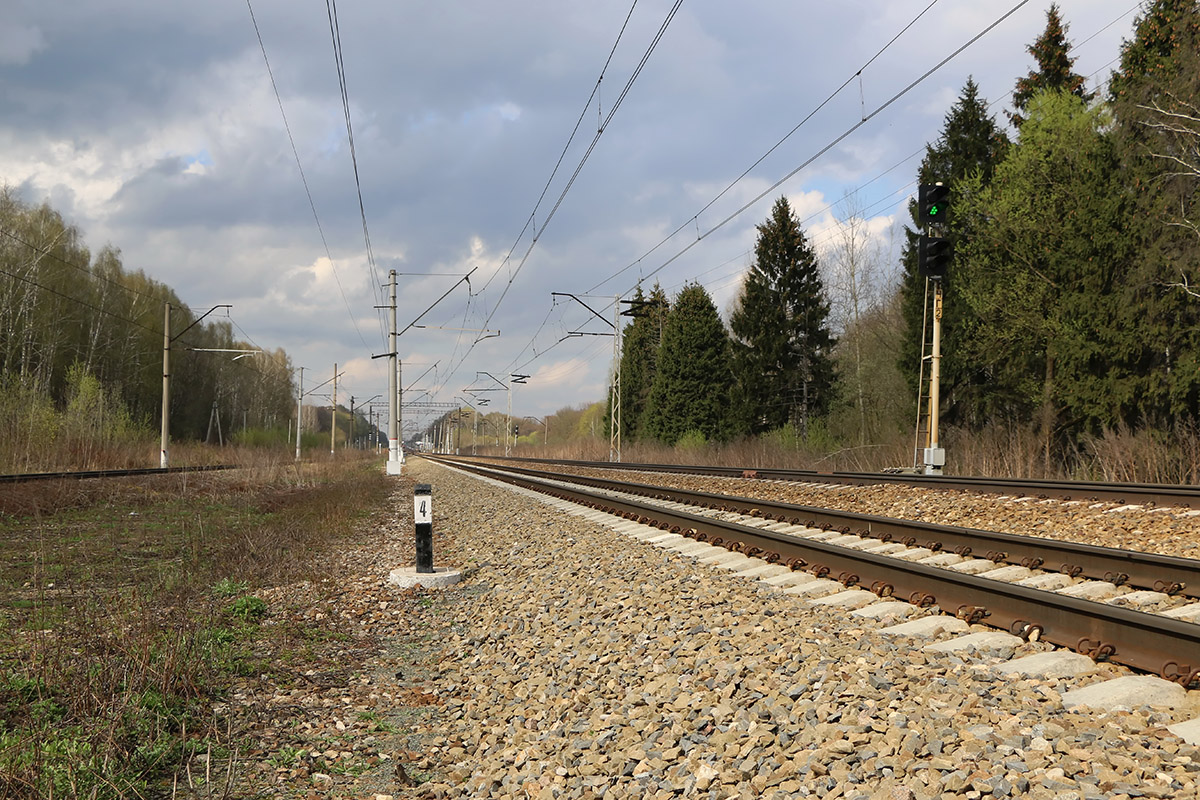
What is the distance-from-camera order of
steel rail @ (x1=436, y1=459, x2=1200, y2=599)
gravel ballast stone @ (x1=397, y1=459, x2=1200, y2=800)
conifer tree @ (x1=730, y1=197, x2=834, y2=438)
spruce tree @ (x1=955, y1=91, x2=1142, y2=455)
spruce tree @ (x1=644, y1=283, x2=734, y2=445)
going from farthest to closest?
spruce tree @ (x1=644, y1=283, x2=734, y2=445) → conifer tree @ (x1=730, y1=197, x2=834, y2=438) → spruce tree @ (x1=955, y1=91, x2=1142, y2=455) → steel rail @ (x1=436, y1=459, x2=1200, y2=599) → gravel ballast stone @ (x1=397, y1=459, x2=1200, y2=800)

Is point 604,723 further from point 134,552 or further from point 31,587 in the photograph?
point 134,552

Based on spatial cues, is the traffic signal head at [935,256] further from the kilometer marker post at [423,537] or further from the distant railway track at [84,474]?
the distant railway track at [84,474]

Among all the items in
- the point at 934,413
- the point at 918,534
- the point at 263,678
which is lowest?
the point at 263,678

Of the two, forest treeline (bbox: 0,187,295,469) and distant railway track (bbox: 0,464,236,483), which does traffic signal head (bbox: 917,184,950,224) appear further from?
forest treeline (bbox: 0,187,295,469)

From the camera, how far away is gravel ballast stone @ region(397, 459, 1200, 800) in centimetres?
309

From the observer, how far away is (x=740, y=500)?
12680 mm

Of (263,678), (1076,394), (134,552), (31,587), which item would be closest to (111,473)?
(134,552)

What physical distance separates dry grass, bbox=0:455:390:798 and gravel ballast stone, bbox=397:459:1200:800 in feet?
4.69

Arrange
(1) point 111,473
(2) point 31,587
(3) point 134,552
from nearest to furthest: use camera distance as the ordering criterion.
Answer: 1. (2) point 31,587
2. (3) point 134,552
3. (1) point 111,473

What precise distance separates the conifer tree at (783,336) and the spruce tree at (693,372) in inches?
188

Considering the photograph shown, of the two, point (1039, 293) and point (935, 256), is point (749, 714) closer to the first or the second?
point (935, 256)

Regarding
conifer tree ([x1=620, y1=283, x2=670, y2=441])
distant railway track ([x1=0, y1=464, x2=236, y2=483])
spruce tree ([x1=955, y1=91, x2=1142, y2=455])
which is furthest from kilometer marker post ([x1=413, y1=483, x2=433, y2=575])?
conifer tree ([x1=620, y1=283, x2=670, y2=441])

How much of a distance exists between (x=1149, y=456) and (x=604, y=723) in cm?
1621

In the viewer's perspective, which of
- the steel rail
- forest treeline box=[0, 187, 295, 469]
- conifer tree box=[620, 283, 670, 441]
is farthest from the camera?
conifer tree box=[620, 283, 670, 441]
